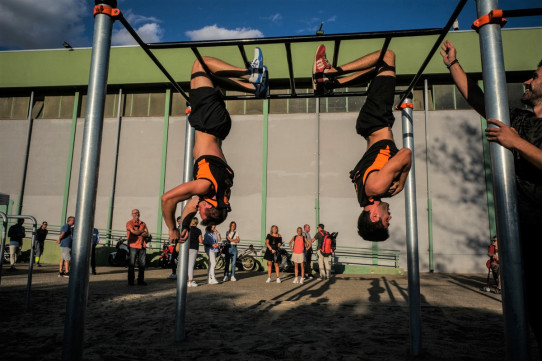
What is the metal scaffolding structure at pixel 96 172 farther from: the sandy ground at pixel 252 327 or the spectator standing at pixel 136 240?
the spectator standing at pixel 136 240

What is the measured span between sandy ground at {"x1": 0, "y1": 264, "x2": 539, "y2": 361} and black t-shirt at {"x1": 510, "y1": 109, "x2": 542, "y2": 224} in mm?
2045

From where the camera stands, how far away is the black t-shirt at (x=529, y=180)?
2166mm

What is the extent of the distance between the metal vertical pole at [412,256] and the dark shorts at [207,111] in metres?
2.17

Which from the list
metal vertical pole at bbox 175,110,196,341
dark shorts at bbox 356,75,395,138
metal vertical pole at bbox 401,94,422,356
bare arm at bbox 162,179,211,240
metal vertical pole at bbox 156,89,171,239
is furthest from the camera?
metal vertical pole at bbox 156,89,171,239

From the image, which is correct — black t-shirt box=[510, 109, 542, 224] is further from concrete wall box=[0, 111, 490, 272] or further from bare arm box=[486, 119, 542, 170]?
concrete wall box=[0, 111, 490, 272]

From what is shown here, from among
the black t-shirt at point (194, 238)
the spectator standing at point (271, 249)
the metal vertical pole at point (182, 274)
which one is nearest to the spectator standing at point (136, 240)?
the black t-shirt at point (194, 238)

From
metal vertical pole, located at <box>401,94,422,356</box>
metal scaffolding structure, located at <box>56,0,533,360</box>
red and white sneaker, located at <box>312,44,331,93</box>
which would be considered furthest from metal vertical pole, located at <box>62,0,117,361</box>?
metal vertical pole, located at <box>401,94,422,356</box>

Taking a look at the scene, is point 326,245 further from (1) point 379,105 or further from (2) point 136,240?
(1) point 379,105

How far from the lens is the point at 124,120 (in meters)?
17.8

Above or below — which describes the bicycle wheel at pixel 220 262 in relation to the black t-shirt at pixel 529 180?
below

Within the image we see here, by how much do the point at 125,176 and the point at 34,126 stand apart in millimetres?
5939

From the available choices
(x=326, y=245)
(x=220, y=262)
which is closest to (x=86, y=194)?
(x=326, y=245)

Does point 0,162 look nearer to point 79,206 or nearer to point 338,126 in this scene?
point 338,126

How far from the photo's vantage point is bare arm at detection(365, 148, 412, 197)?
3262 mm
